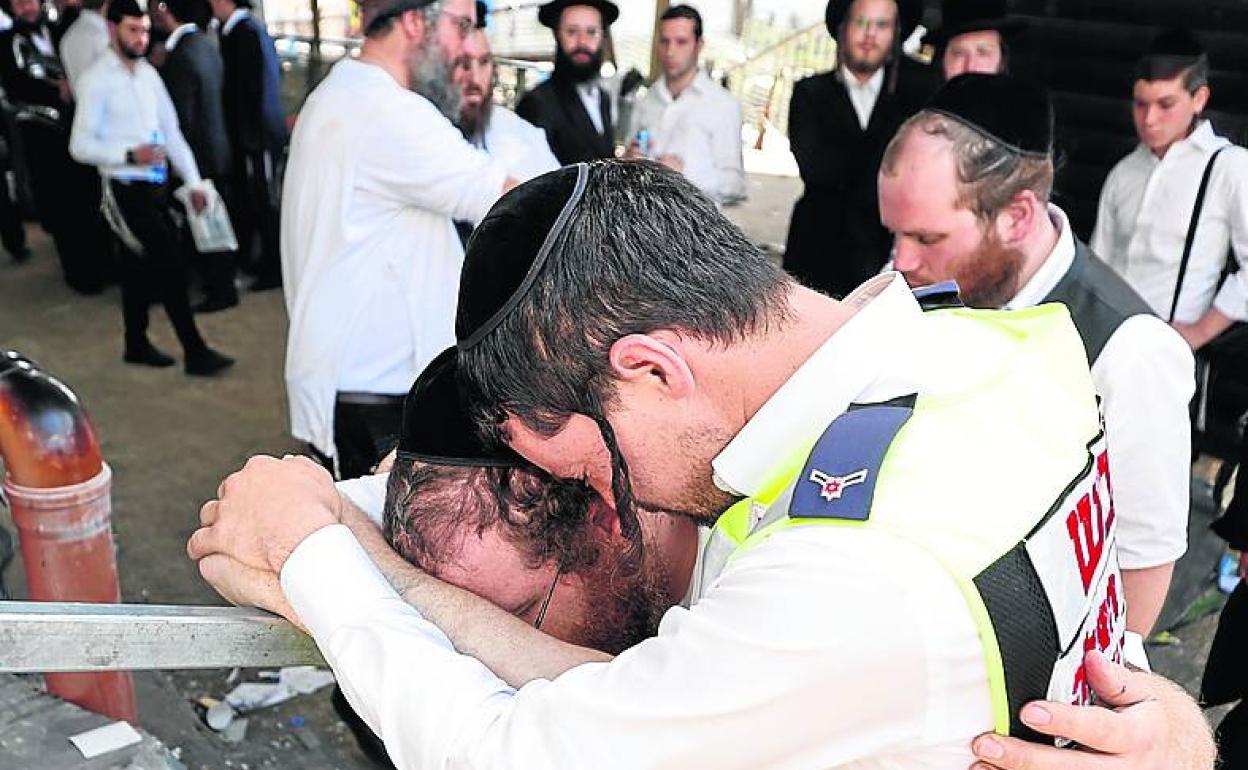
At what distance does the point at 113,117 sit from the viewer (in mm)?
6094

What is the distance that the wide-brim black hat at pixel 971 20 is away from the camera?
16.4 ft

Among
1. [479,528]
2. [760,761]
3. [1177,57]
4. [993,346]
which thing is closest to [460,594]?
[479,528]

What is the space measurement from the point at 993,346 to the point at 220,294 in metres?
7.10

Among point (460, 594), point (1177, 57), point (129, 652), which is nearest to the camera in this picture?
point (129, 652)

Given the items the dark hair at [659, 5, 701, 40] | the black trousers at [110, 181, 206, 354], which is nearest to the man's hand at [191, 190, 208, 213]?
the black trousers at [110, 181, 206, 354]

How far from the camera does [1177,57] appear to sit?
14.3 ft

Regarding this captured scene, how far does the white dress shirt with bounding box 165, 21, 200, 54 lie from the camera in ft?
23.8

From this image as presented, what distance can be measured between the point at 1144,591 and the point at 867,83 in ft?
12.2

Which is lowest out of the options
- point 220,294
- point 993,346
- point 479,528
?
point 220,294

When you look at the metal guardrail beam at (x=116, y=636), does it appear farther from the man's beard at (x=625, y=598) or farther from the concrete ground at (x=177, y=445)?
the concrete ground at (x=177, y=445)

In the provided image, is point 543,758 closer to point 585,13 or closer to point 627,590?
point 627,590

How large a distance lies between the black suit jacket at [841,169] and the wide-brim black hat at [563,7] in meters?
1.08

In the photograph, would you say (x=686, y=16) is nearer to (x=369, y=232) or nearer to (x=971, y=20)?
(x=971, y=20)

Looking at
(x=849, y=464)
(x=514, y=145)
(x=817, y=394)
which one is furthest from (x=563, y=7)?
(x=849, y=464)
